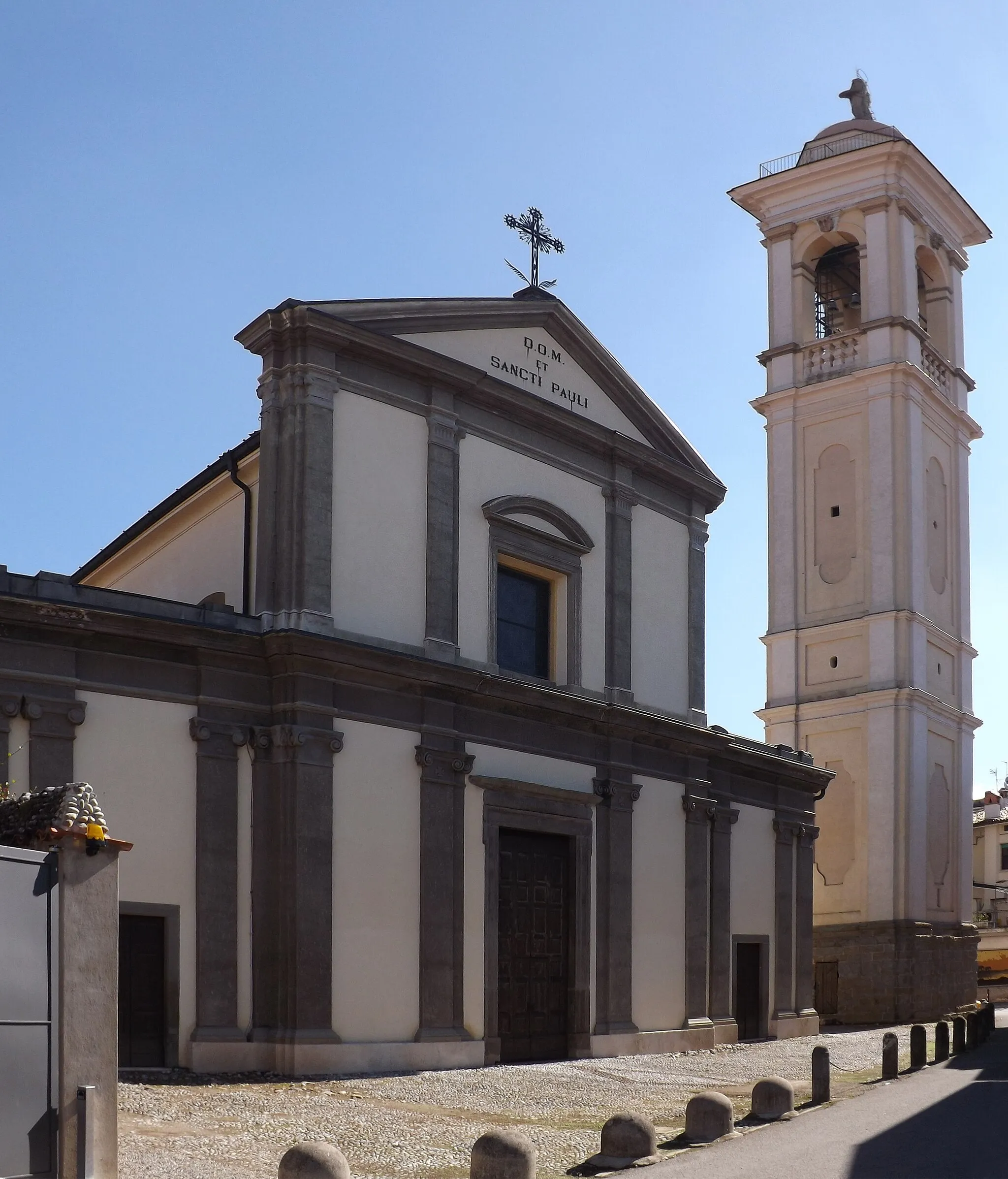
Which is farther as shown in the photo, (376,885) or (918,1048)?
(918,1048)

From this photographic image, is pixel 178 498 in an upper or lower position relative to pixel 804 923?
upper

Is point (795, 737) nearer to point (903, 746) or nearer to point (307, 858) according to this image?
point (903, 746)

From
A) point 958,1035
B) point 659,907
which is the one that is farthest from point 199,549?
point 958,1035

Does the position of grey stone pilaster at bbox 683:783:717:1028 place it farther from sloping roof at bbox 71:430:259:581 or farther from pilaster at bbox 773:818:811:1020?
sloping roof at bbox 71:430:259:581

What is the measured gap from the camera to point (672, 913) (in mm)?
24391

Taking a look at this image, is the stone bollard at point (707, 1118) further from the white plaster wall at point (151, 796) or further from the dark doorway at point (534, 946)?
the dark doorway at point (534, 946)

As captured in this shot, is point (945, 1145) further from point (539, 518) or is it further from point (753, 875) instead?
point (753, 875)

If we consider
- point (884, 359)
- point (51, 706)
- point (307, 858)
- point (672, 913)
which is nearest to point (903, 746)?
point (884, 359)

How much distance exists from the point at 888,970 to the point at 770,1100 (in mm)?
20418

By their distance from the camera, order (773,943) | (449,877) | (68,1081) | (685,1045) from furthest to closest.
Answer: (773,943)
(685,1045)
(449,877)
(68,1081)

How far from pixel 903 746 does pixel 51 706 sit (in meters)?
22.5

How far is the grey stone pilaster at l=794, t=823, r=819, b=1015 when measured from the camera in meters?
27.7

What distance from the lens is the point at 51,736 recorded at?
55.8 feet

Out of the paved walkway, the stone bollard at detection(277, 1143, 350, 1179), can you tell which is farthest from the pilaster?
the stone bollard at detection(277, 1143, 350, 1179)
